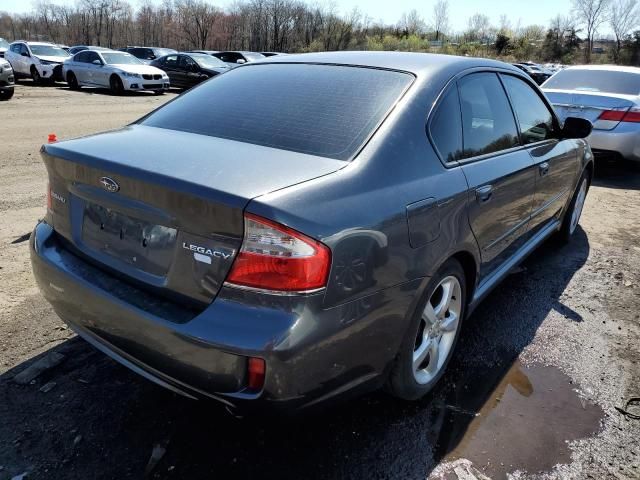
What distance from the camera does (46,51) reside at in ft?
70.0

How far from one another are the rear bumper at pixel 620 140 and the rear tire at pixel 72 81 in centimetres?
1845

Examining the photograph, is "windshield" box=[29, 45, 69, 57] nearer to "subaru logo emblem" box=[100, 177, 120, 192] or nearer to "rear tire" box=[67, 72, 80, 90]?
"rear tire" box=[67, 72, 80, 90]

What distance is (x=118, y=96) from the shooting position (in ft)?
58.7

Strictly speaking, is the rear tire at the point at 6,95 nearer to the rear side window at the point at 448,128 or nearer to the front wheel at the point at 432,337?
the rear side window at the point at 448,128

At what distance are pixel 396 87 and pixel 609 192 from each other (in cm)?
615

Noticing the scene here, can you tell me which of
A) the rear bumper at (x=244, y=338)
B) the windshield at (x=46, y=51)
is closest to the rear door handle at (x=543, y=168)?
the rear bumper at (x=244, y=338)

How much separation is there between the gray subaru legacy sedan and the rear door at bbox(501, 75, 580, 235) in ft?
1.92

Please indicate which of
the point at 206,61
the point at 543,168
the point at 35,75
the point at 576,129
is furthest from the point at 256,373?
the point at 35,75

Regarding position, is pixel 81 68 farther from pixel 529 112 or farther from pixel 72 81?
pixel 529 112

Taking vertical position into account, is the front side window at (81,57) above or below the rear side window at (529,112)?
below

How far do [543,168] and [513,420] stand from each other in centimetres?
184

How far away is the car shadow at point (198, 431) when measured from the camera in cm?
215

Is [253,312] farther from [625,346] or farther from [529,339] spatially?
[625,346]

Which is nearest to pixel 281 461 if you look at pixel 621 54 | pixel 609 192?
pixel 609 192
